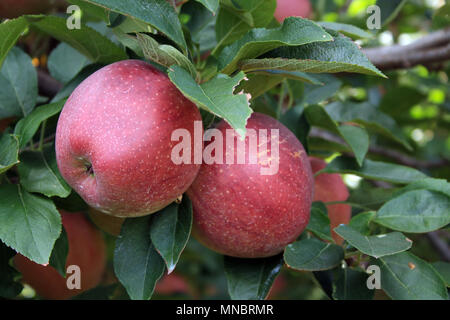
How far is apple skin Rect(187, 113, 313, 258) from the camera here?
0.92 metres

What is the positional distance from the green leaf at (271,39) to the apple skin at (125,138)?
0.35 feet

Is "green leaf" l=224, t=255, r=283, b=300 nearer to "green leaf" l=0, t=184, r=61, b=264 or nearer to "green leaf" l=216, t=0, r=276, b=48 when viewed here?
"green leaf" l=0, t=184, r=61, b=264

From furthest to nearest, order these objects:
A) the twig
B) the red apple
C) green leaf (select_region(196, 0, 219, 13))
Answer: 1. the red apple
2. the twig
3. green leaf (select_region(196, 0, 219, 13))

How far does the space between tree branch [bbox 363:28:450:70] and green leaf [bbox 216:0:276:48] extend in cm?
55

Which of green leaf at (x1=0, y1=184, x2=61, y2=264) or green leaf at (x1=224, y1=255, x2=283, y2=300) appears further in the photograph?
green leaf at (x1=224, y1=255, x2=283, y2=300)

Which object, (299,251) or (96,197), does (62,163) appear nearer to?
Result: (96,197)

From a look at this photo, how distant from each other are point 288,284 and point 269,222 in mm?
1401

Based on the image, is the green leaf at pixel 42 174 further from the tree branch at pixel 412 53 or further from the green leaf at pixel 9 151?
the tree branch at pixel 412 53

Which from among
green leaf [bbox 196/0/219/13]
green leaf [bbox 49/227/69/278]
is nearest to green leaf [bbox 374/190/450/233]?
green leaf [bbox 196/0/219/13]

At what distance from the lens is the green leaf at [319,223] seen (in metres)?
1.00

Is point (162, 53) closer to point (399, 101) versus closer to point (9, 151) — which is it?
point (9, 151)

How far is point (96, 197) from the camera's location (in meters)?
0.85
